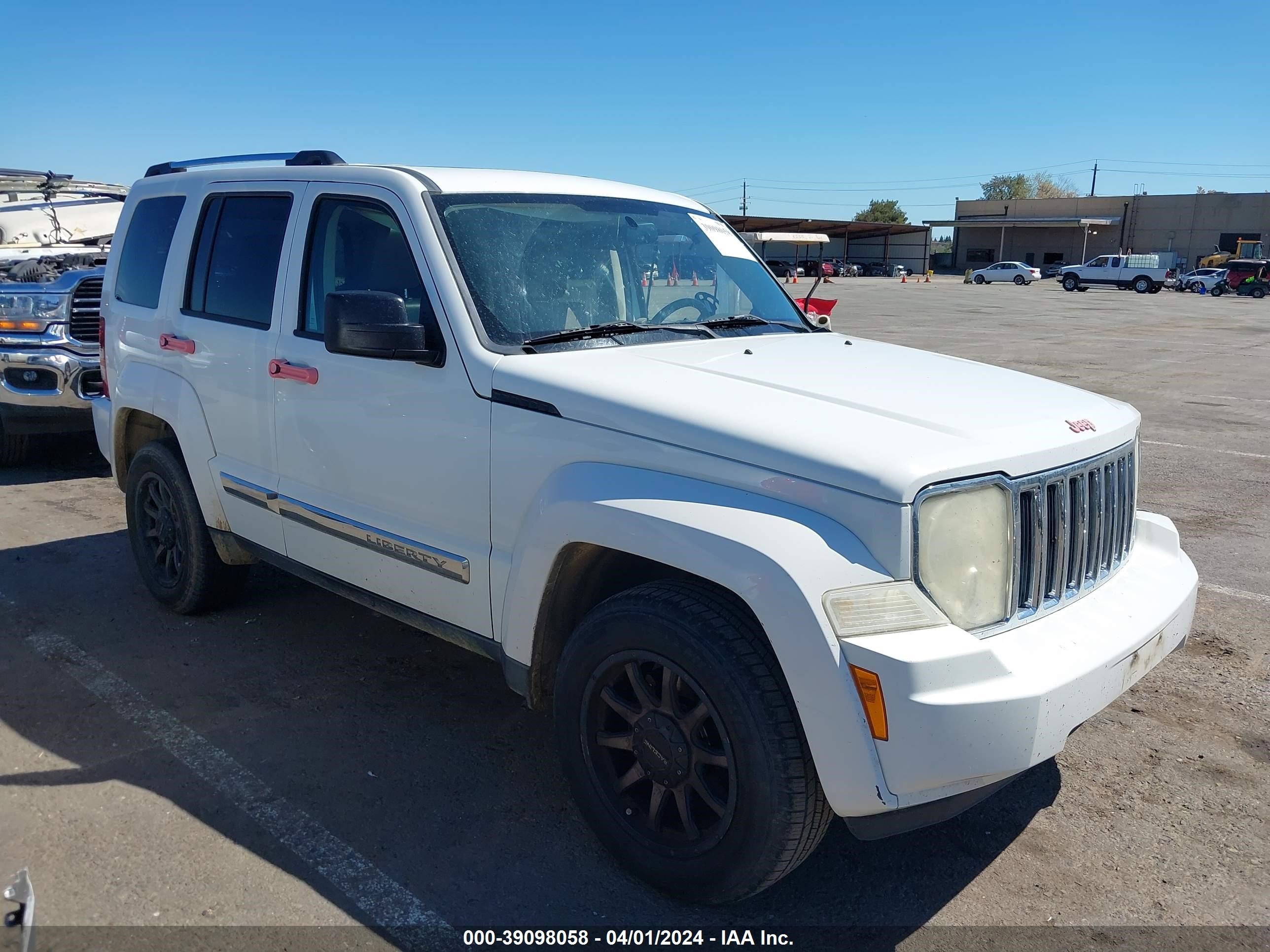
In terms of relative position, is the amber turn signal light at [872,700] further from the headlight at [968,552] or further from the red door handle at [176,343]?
the red door handle at [176,343]

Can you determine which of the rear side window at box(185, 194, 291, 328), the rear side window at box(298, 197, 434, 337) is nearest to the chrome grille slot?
the rear side window at box(298, 197, 434, 337)

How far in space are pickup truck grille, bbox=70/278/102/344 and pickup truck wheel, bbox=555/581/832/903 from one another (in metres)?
6.87

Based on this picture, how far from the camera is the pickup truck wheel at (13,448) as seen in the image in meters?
8.39

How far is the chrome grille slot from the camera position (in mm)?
2705

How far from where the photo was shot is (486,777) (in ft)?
11.8

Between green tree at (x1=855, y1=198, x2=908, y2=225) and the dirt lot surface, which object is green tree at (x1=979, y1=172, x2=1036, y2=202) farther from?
the dirt lot surface

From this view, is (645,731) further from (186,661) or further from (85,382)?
(85,382)

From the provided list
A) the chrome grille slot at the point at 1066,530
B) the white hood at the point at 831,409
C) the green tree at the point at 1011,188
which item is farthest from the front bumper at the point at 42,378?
the green tree at the point at 1011,188

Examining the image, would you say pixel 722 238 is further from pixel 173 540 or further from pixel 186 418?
pixel 173 540

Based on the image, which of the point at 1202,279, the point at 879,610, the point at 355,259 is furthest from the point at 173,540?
the point at 1202,279

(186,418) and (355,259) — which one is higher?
(355,259)

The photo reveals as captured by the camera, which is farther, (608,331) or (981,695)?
(608,331)

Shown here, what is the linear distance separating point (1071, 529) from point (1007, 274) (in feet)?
207

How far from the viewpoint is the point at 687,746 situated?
2812mm
